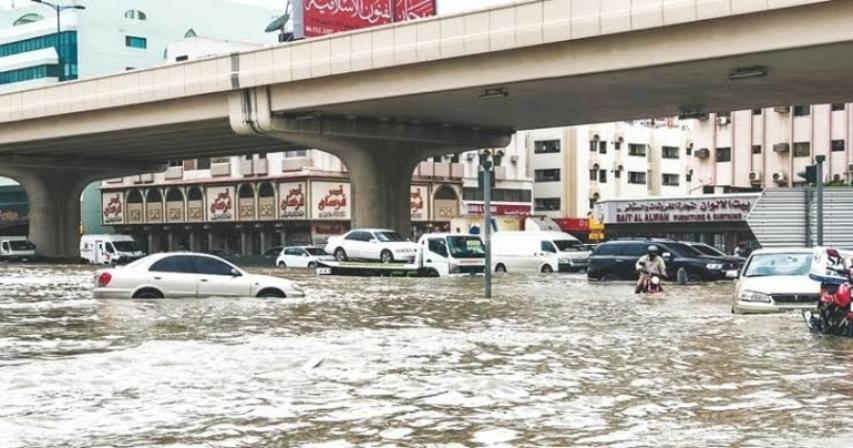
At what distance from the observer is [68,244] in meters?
71.9

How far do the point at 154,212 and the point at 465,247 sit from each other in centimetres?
5027

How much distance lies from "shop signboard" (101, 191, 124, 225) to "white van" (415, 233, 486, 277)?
53.7 m

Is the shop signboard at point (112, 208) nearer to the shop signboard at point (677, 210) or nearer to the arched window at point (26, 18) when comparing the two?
the arched window at point (26, 18)

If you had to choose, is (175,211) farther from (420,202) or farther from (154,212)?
(420,202)

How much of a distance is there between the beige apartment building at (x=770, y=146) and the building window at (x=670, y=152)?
Answer: 31.8m

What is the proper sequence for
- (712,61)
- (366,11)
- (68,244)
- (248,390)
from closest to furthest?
(248,390) < (712,61) < (366,11) < (68,244)

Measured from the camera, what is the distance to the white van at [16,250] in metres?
65.6

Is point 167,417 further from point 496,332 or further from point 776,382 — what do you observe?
point 496,332

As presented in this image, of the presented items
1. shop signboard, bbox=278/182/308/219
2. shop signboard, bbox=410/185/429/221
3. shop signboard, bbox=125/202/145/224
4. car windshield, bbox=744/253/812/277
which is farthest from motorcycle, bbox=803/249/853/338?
shop signboard, bbox=125/202/145/224

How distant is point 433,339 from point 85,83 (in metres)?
36.6

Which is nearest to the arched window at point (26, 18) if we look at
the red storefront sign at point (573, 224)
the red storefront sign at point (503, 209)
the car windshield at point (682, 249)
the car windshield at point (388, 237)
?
the red storefront sign at point (503, 209)

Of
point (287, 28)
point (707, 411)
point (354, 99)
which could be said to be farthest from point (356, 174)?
point (287, 28)

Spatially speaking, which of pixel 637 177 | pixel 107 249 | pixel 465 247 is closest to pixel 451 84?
pixel 465 247

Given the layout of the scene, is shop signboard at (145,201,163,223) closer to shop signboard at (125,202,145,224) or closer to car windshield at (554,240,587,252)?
shop signboard at (125,202,145,224)
